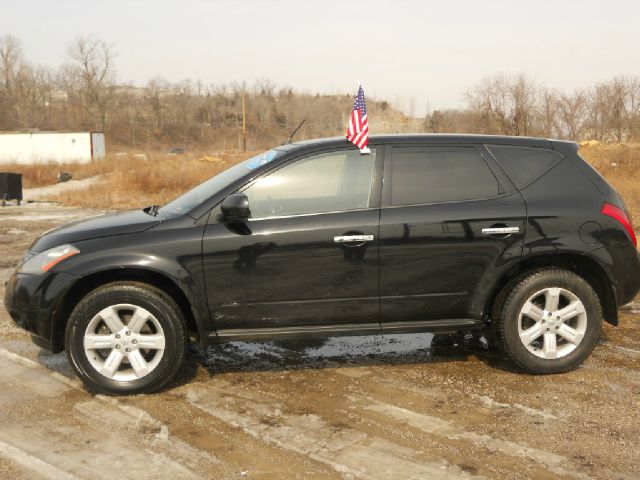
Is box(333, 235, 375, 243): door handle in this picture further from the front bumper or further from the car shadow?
the front bumper

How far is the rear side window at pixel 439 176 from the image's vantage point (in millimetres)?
4547

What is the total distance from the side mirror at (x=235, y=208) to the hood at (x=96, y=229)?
1.69 feet

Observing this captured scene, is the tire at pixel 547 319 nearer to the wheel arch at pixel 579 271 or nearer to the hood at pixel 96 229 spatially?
the wheel arch at pixel 579 271

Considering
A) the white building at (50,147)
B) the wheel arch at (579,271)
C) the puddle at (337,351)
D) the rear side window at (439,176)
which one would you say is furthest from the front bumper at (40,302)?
the white building at (50,147)

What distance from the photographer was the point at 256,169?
4527 millimetres

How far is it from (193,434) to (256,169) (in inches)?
73.8

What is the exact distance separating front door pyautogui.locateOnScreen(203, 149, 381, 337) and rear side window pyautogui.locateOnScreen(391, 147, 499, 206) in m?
0.24

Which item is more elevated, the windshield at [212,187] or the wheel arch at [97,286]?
the windshield at [212,187]

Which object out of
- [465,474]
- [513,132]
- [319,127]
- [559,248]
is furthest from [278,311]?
[319,127]

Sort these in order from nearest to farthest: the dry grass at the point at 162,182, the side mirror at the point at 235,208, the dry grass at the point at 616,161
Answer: the side mirror at the point at 235,208 < the dry grass at the point at 162,182 < the dry grass at the point at 616,161

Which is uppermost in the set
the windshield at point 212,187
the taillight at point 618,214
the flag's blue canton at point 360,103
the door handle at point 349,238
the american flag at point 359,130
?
the flag's blue canton at point 360,103

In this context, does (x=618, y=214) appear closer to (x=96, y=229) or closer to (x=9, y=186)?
(x=96, y=229)

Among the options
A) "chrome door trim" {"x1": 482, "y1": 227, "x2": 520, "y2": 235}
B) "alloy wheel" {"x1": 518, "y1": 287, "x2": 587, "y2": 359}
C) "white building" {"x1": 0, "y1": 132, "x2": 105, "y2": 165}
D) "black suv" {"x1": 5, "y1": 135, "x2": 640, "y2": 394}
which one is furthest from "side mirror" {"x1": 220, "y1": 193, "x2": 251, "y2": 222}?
"white building" {"x1": 0, "y1": 132, "x2": 105, "y2": 165}

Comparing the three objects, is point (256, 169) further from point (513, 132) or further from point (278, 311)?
point (513, 132)
